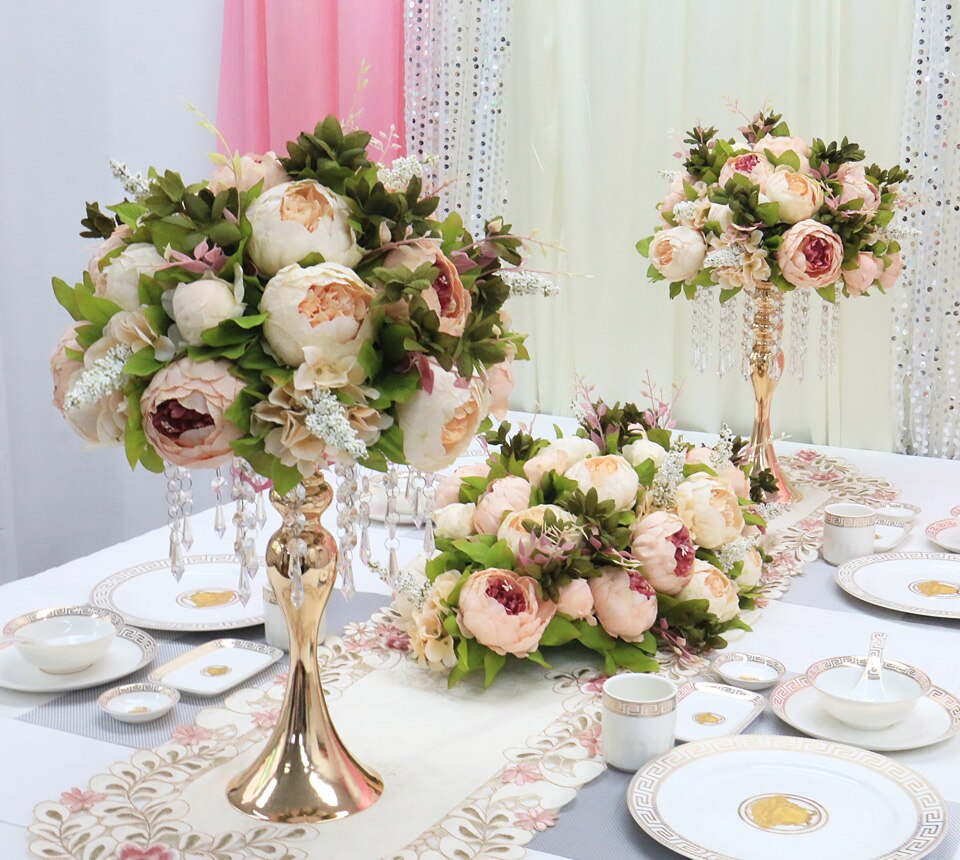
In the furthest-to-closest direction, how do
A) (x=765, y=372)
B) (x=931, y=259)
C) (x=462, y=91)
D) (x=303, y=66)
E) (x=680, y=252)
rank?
(x=303, y=66) < (x=462, y=91) < (x=931, y=259) < (x=765, y=372) < (x=680, y=252)

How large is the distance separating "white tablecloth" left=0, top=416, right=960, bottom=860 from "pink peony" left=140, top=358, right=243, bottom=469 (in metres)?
0.38

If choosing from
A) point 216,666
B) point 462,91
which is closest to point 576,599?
point 216,666

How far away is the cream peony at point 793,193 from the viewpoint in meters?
1.89

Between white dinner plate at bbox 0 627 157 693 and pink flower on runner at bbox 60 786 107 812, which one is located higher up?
white dinner plate at bbox 0 627 157 693

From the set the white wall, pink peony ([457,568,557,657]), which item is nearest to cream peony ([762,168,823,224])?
pink peony ([457,568,557,657])

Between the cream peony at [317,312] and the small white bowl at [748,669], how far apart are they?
0.65 metres

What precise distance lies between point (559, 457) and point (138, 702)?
22.2 inches

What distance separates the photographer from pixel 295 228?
911 millimetres

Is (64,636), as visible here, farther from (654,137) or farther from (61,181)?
(654,137)

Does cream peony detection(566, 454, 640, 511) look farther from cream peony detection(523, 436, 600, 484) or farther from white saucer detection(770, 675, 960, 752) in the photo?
white saucer detection(770, 675, 960, 752)

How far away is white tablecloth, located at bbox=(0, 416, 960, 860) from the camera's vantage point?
3.55 ft

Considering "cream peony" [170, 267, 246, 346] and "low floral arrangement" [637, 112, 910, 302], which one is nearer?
"cream peony" [170, 267, 246, 346]

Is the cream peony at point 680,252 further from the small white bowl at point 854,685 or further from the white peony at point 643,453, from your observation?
the small white bowl at point 854,685

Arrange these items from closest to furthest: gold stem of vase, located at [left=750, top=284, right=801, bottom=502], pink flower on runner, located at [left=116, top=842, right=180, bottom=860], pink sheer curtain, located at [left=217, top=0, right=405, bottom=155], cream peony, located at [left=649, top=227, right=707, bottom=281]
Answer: pink flower on runner, located at [left=116, top=842, right=180, bottom=860] < cream peony, located at [left=649, top=227, right=707, bottom=281] < gold stem of vase, located at [left=750, top=284, right=801, bottom=502] < pink sheer curtain, located at [left=217, top=0, right=405, bottom=155]
